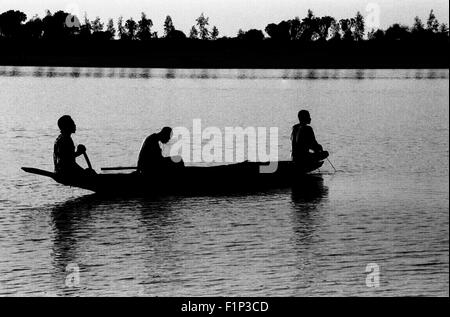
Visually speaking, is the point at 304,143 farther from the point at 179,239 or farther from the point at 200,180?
the point at 179,239

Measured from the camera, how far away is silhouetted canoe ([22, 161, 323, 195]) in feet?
65.9

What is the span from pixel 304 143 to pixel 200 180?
2495 mm

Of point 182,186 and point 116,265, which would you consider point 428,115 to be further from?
point 116,265

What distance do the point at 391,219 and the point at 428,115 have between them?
44229 mm

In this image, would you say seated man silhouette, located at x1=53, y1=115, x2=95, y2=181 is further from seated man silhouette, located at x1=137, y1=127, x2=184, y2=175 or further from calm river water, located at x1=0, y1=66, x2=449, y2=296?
seated man silhouette, located at x1=137, y1=127, x2=184, y2=175

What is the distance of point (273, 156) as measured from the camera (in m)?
33.1

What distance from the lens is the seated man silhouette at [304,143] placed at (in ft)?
69.7

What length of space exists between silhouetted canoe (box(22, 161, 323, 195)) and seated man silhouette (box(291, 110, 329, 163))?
221mm

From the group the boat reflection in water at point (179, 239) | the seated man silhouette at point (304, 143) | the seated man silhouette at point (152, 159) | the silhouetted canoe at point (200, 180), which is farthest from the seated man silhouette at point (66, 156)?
the seated man silhouette at point (304, 143)

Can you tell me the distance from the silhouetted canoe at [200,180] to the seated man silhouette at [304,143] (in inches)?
8.7

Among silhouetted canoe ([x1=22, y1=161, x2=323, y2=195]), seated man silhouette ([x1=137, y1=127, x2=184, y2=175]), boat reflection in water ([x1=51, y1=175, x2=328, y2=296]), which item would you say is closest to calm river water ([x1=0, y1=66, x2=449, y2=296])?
boat reflection in water ([x1=51, y1=175, x2=328, y2=296])

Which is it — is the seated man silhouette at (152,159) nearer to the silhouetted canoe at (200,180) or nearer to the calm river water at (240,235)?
the silhouetted canoe at (200,180)

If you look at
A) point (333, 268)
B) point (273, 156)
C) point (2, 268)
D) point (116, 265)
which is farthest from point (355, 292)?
point (273, 156)

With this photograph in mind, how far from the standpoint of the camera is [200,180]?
20.9 m
